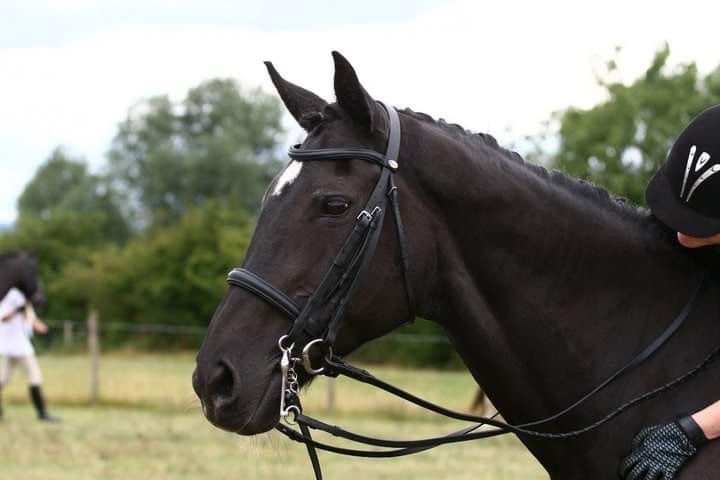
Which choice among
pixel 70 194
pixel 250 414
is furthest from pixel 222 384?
pixel 70 194

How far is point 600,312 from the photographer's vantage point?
3381 millimetres

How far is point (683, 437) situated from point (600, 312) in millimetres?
520

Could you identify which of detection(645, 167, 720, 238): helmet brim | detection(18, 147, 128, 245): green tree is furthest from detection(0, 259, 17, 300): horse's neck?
detection(18, 147, 128, 245): green tree

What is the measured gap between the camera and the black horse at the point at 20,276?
1570cm

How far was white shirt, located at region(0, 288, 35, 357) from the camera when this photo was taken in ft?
49.2

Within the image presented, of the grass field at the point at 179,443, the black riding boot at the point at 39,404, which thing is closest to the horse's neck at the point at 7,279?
the black riding boot at the point at 39,404

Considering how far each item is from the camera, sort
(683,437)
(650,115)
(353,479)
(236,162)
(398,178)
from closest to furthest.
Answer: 1. (683,437)
2. (398,178)
3. (353,479)
4. (650,115)
5. (236,162)

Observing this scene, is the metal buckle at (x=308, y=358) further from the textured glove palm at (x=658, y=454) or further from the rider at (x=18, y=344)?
the rider at (x=18, y=344)

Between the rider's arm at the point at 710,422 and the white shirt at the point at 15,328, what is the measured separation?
44.3 feet

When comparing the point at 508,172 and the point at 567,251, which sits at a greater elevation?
the point at 508,172

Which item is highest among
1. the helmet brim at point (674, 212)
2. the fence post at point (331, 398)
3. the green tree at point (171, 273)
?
the helmet brim at point (674, 212)

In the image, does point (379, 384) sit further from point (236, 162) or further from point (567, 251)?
point (236, 162)

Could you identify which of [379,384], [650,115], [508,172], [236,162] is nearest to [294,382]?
[379,384]

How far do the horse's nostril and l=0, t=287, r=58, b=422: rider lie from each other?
499 inches
